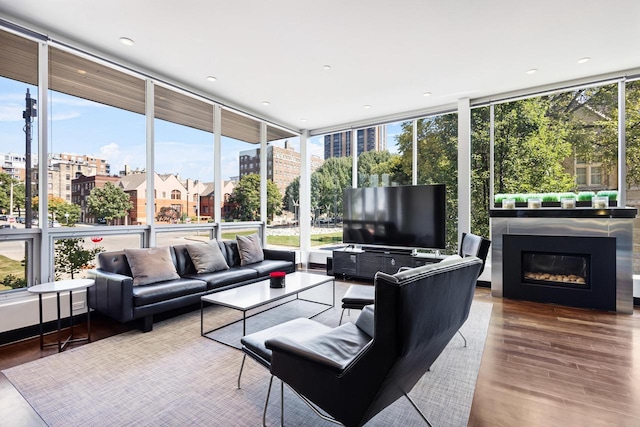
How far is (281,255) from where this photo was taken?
16.7 feet

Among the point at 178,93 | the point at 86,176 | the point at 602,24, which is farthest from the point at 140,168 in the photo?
the point at 602,24

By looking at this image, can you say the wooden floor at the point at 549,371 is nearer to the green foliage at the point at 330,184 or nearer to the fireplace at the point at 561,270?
the fireplace at the point at 561,270

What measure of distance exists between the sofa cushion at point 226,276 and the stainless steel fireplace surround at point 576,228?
11.2 feet

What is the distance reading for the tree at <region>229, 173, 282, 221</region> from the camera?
5.55 metres

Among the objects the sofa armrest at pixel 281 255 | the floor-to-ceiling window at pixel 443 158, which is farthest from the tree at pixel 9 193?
the floor-to-ceiling window at pixel 443 158

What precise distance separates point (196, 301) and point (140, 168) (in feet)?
6.13

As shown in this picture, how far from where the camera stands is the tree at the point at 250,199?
218 inches

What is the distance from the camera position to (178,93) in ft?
14.9

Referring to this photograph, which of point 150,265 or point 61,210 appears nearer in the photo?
point 61,210

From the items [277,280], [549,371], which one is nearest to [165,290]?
[277,280]

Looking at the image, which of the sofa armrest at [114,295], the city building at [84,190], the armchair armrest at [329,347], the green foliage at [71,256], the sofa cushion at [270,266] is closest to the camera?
the armchair armrest at [329,347]

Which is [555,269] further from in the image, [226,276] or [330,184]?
[226,276]

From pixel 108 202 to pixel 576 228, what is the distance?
5.78m

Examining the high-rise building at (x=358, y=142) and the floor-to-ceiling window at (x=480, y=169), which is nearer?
the floor-to-ceiling window at (x=480, y=169)
